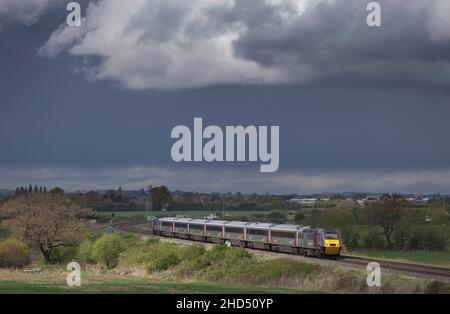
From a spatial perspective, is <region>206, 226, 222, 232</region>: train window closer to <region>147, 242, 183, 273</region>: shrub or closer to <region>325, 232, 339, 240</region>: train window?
<region>147, 242, 183, 273</region>: shrub

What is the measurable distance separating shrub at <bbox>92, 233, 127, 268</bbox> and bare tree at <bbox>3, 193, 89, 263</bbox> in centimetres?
976

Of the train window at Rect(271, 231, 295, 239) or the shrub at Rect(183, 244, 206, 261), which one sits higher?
the train window at Rect(271, 231, 295, 239)

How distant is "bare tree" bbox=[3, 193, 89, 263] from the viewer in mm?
92375

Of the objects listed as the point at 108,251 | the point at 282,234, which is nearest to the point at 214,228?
the point at 108,251

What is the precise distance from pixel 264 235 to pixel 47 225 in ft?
114

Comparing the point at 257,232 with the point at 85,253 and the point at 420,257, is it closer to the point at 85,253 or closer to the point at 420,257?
the point at 85,253

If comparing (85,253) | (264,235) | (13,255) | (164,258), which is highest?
(264,235)

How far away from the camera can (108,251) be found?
84375mm

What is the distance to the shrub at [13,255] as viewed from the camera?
82156 millimetres

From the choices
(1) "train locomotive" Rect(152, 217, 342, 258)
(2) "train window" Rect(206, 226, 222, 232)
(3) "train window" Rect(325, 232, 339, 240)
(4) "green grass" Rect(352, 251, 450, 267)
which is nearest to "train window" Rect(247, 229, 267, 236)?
(1) "train locomotive" Rect(152, 217, 342, 258)

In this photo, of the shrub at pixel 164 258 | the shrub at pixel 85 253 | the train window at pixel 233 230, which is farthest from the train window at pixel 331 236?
the shrub at pixel 85 253
